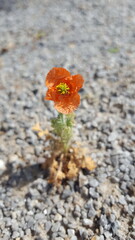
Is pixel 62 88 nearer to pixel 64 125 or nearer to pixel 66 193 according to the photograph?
pixel 64 125

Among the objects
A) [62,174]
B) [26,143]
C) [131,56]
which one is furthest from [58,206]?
[131,56]

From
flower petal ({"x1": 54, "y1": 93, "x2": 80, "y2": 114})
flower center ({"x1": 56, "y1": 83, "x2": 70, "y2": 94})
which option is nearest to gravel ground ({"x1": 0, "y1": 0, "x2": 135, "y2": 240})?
flower petal ({"x1": 54, "y1": 93, "x2": 80, "y2": 114})

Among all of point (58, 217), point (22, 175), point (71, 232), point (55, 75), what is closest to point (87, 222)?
point (71, 232)

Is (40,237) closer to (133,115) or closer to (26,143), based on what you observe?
(26,143)

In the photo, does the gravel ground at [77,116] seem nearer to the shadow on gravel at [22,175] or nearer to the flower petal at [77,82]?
the shadow on gravel at [22,175]

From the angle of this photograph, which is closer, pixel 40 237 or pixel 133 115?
pixel 40 237

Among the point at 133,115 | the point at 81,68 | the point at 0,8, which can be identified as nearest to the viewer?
the point at 133,115

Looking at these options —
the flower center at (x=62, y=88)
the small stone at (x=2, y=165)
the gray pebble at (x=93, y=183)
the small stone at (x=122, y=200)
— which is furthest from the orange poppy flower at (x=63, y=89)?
the small stone at (x=2, y=165)
